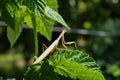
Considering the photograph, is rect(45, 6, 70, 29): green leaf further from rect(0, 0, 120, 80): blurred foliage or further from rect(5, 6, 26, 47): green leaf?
rect(0, 0, 120, 80): blurred foliage

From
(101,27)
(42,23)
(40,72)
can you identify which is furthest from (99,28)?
(40,72)

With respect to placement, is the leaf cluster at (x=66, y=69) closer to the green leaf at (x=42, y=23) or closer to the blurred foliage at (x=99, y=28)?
the green leaf at (x=42, y=23)

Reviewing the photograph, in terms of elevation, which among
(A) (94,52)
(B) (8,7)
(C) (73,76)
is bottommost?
(A) (94,52)

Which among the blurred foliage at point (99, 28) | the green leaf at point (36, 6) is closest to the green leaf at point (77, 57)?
the green leaf at point (36, 6)

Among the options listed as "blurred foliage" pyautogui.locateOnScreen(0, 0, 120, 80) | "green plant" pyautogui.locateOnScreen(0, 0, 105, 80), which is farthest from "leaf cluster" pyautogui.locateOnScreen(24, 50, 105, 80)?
"blurred foliage" pyautogui.locateOnScreen(0, 0, 120, 80)

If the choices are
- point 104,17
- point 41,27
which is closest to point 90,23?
point 104,17

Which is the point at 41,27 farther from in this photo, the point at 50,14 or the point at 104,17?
the point at 104,17

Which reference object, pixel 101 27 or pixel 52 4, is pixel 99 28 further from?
pixel 52 4
